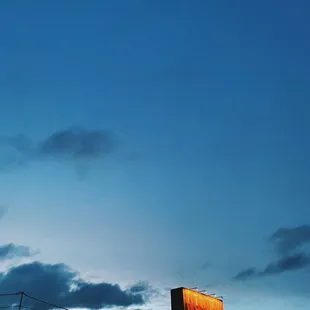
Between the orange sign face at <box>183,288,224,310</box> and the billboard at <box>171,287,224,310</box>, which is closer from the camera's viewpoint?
the billboard at <box>171,287,224,310</box>

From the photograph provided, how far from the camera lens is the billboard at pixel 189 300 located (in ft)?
86.1

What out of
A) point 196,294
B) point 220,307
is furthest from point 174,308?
point 220,307

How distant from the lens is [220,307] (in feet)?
101

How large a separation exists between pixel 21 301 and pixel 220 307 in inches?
526

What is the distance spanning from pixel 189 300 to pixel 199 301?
1492 mm

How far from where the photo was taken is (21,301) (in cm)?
2889

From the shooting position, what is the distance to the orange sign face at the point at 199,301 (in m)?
26.6

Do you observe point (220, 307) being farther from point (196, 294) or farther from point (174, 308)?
point (174, 308)

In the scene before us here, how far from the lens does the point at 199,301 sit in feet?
92.0

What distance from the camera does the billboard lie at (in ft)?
86.1

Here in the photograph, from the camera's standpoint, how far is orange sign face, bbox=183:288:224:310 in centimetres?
2660

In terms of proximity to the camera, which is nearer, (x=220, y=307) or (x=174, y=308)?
(x=174, y=308)

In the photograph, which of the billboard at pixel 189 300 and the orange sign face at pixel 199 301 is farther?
the orange sign face at pixel 199 301

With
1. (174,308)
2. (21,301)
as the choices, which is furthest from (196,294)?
(21,301)
